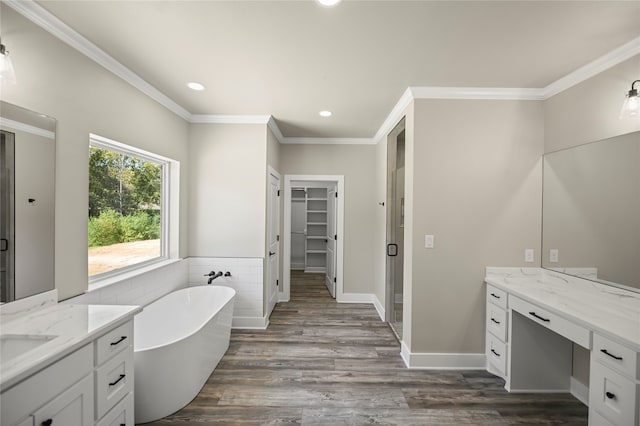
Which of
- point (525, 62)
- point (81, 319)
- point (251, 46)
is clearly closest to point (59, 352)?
point (81, 319)

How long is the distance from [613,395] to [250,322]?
308 cm

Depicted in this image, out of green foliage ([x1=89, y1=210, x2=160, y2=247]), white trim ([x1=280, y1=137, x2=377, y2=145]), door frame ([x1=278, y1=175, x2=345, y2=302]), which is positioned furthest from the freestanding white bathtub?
white trim ([x1=280, y1=137, x2=377, y2=145])

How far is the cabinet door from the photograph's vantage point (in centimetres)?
102

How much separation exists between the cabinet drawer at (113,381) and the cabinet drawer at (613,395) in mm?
2513

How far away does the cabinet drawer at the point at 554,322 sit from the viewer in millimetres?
1531

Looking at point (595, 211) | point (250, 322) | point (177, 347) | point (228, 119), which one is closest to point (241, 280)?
point (250, 322)

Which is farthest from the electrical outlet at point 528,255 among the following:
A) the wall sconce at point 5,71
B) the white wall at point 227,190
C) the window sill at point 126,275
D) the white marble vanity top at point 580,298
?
the wall sconce at point 5,71

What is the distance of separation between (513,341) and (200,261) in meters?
3.28

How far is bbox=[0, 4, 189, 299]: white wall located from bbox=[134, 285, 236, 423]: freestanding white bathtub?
0.75 meters

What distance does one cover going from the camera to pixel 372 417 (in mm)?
1894

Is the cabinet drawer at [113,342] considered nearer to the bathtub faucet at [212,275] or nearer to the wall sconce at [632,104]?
the bathtub faucet at [212,275]

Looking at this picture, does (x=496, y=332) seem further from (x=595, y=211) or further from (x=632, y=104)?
(x=632, y=104)

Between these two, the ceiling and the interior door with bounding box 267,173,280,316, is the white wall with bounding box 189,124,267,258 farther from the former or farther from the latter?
the ceiling

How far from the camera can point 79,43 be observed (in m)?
1.80
